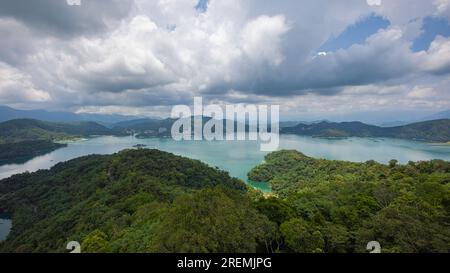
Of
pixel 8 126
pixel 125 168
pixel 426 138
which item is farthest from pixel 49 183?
pixel 426 138

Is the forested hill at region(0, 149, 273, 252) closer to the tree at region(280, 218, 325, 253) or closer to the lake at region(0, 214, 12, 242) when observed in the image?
the tree at region(280, 218, 325, 253)

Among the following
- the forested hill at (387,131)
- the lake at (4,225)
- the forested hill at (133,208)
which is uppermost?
the forested hill at (387,131)

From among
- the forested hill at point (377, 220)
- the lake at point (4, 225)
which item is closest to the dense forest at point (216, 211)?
the forested hill at point (377, 220)

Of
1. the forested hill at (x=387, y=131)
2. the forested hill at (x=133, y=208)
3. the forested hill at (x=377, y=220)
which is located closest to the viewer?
the forested hill at (x=133, y=208)

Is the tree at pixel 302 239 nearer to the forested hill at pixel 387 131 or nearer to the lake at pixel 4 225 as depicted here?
the lake at pixel 4 225

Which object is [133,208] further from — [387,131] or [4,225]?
[387,131]

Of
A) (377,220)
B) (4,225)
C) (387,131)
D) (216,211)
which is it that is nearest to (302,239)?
(377,220)

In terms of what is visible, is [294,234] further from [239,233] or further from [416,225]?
[416,225]
